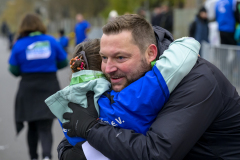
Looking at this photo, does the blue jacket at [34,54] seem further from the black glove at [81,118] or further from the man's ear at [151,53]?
the man's ear at [151,53]

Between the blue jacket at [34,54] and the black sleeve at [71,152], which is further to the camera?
the blue jacket at [34,54]

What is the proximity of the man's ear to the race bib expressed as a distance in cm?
294

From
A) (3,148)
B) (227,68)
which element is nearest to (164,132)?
(3,148)

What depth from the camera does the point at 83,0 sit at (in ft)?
165

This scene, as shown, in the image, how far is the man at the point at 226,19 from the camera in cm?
764

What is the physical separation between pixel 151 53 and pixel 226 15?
6108 mm

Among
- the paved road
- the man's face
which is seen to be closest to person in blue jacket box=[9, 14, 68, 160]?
the paved road

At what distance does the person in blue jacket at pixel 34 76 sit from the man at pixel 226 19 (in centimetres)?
432

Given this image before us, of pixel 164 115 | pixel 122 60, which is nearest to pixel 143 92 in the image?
pixel 164 115

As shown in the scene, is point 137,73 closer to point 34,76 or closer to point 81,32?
point 34,76

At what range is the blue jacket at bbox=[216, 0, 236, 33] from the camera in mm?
7628

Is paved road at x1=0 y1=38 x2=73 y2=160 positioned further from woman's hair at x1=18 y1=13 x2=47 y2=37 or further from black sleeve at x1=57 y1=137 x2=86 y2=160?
black sleeve at x1=57 y1=137 x2=86 y2=160

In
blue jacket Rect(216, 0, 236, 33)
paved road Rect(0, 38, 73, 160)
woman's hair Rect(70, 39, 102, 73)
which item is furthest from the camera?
blue jacket Rect(216, 0, 236, 33)

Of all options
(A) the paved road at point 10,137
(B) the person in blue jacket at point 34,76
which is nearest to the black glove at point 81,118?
(A) the paved road at point 10,137
